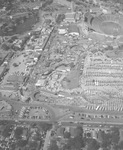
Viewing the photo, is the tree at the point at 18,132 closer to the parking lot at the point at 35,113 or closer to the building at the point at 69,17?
the parking lot at the point at 35,113

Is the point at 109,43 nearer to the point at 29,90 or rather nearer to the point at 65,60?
the point at 65,60

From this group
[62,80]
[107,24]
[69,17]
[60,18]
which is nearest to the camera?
[62,80]

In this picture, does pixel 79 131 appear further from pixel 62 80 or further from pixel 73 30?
pixel 73 30

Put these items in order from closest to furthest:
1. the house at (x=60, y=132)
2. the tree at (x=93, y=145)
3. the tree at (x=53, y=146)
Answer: the tree at (x=93, y=145)
the tree at (x=53, y=146)
the house at (x=60, y=132)

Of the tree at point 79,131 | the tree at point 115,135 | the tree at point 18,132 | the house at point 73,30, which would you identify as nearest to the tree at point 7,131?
the tree at point 18,132

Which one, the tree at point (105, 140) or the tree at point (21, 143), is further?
the tree at point (21, 143)

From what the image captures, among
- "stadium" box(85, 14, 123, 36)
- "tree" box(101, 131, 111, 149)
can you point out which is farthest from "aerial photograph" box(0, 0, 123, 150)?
"tree" box(101, 131, 111, 149)

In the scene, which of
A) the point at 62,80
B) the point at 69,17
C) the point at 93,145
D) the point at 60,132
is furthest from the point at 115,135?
the point at 69,17
